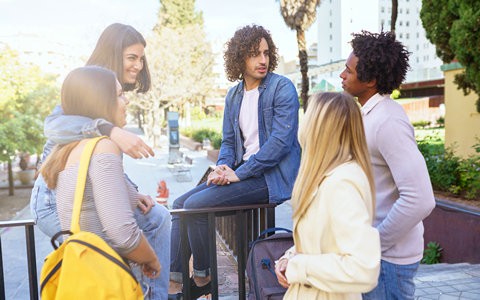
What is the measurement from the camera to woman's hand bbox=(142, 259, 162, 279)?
6.08 feet

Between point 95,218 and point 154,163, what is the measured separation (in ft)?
65.4

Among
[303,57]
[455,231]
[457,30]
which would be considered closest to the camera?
[455,231]

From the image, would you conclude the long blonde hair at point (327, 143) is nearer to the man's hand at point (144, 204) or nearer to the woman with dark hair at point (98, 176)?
the woman with dark hair at point (98, 176)

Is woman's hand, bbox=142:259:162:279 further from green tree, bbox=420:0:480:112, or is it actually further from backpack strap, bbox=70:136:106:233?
green tree, bbox=420:0:480:112

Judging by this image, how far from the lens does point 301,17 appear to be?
1959 centimetres

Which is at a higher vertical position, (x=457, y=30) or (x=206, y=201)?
(x=457, y=30)

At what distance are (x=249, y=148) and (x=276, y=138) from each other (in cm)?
28

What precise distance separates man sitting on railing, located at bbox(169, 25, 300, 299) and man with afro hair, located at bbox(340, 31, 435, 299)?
2.16 ft

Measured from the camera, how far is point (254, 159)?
260 cm

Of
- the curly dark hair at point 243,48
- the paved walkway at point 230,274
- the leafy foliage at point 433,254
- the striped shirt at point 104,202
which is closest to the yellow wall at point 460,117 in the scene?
the paved walkway at point 230,274

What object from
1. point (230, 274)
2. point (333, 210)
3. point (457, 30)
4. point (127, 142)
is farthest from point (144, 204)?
point (457, 30)

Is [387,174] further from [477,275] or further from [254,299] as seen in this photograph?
[477,275]

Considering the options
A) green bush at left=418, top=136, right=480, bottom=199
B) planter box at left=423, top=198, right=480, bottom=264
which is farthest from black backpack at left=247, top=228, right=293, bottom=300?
green bush at left=418, top=136, right=480, bottom=199

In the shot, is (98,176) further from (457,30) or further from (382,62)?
(457,30)
